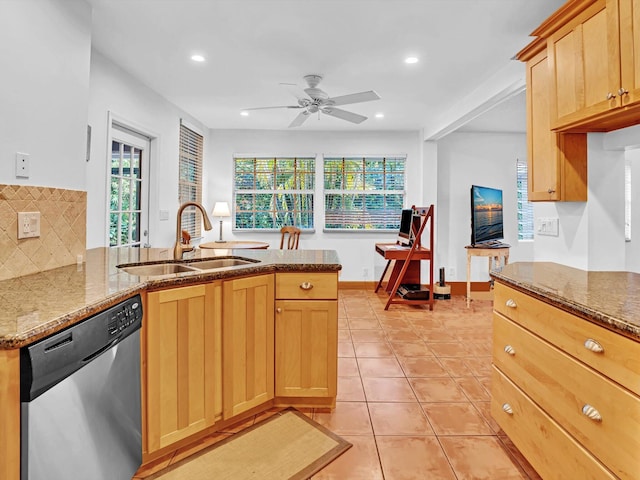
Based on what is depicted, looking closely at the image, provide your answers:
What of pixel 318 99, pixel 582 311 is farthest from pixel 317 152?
pixel 582 311

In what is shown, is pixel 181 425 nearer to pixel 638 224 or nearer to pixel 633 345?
pixel 633 345

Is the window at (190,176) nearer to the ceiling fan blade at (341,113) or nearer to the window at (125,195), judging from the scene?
→ the window at (125,195)

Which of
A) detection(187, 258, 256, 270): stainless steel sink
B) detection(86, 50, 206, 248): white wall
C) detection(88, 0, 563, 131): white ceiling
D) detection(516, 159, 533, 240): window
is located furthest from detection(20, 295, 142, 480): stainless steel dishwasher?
detection(516, 159, 533, 240): window

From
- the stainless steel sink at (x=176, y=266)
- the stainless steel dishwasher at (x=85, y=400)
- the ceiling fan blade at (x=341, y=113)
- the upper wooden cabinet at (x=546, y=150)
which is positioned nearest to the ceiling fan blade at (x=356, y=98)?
the ceiling fan blade at (x=341, y=113)

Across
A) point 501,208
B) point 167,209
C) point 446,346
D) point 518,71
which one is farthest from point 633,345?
point 501,208

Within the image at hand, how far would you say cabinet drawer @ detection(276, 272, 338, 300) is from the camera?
2.18 m

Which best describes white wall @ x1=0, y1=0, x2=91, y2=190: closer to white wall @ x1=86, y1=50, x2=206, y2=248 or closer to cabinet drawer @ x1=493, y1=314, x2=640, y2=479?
white wall @ x1=86, y1=50, x2=206, y2=248

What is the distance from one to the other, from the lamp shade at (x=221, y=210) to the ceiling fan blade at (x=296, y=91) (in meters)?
2.03

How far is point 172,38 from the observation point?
109 inches

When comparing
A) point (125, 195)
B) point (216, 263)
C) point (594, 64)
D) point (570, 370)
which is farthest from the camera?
point (125, 195)

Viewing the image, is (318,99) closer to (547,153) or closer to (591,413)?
(547,153)

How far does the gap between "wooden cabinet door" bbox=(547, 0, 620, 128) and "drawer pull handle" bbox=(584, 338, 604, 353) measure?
3.48ft

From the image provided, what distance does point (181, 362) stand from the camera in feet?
5.88

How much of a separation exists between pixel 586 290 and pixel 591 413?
0.53 meters
